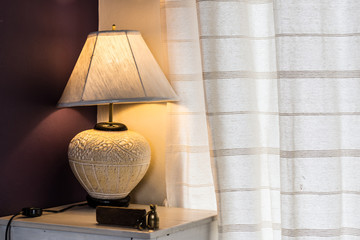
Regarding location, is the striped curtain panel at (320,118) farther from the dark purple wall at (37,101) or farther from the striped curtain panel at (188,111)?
the dark purple wall at (37,101)

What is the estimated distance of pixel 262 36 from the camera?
176 centimetres

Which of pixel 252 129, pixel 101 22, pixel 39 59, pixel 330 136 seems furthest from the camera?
pixel 101 22

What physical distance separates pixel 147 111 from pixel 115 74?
29 cm

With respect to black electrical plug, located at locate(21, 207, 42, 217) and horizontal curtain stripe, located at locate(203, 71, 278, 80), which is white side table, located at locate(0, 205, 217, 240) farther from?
horizontal curtain stripe, located at locate(203, 71, 278, 80)

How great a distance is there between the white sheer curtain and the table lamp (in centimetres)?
12

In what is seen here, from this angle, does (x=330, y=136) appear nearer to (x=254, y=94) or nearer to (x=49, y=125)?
(x=254, y=94)

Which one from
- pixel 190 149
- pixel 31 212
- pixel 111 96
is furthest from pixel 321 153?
pixel 31 212

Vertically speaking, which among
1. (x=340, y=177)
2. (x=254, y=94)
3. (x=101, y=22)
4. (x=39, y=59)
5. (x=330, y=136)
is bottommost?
(x=340, y=177)

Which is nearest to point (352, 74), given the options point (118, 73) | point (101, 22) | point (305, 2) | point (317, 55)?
point (317, 55)

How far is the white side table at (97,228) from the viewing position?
1548 mm

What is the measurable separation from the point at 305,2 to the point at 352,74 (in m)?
0.23

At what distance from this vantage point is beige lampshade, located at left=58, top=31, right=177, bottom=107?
173cm

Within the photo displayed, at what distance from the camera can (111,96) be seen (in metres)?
1.71

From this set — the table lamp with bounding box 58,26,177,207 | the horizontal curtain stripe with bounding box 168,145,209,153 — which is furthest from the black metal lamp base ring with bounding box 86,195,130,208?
the horizontal curtain stripe with bounding box 168,145,209,153
